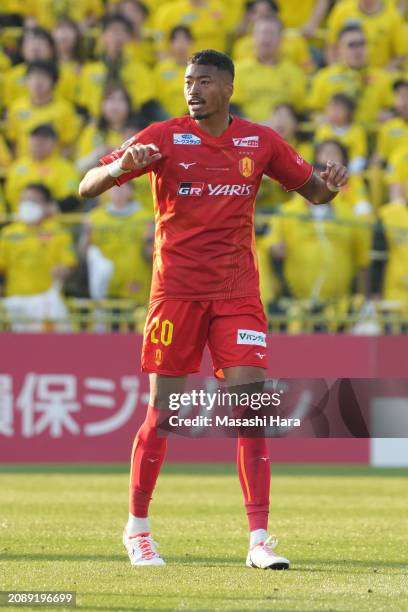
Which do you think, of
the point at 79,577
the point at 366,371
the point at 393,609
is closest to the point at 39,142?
the point at 366,371

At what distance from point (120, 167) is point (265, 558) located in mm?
1860

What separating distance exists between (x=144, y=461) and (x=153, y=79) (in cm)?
1024

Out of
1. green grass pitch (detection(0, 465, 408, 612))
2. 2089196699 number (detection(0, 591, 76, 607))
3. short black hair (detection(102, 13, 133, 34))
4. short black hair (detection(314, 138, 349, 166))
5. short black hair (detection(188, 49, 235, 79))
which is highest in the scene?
short black hair (detection(102, 13, 133, 34))

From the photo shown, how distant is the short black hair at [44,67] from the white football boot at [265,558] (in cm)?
1033

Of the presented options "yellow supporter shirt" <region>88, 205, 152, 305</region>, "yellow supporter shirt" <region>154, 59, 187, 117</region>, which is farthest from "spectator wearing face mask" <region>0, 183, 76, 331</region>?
"yellow supporter shirt" <region>154, 59, 187, 117</region>

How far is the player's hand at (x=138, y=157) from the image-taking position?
6164 millimetres

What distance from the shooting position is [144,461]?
665cm

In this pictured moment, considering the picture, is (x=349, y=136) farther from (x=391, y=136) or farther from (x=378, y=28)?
(x=378, y=28)

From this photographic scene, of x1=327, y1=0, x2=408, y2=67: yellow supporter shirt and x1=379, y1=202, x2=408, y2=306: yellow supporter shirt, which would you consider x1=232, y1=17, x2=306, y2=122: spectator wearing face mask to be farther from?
x1=379, y1=202, x2=408, y2=306: yellow supporter shirt

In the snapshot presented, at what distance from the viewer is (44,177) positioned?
49.1 feet

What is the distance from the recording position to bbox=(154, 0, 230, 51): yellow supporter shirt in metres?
16.8

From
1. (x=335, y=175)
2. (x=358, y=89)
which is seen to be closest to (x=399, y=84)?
(x=358, y=89)

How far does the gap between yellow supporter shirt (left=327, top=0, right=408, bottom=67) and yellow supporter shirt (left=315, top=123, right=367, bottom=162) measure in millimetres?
1711

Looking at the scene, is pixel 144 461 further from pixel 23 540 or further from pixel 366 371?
pixel 366 371
